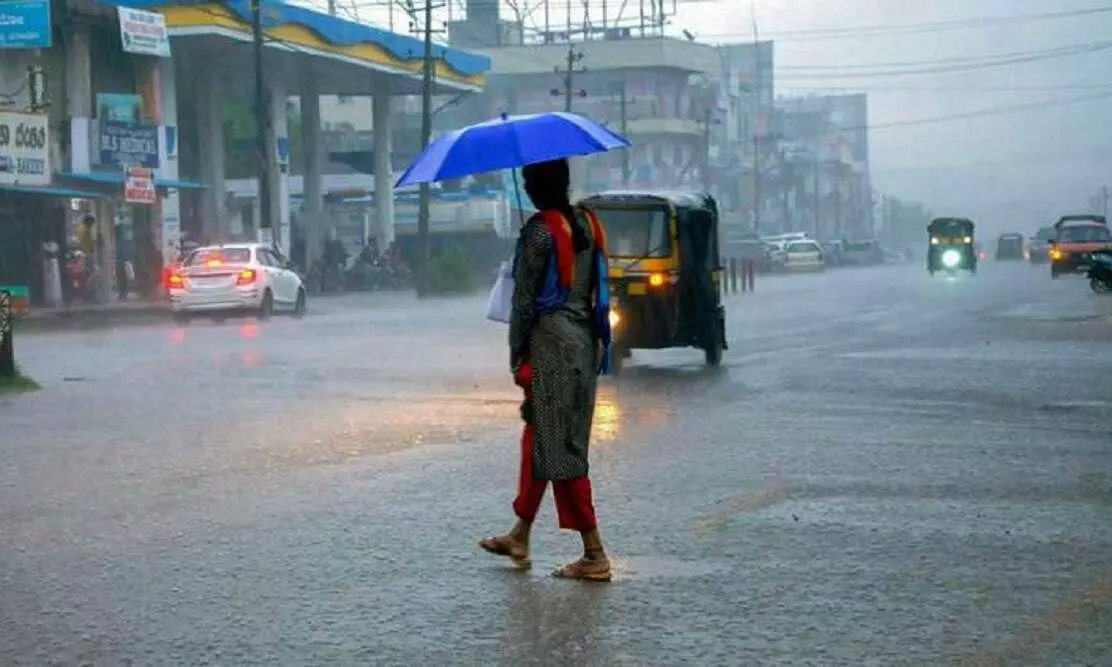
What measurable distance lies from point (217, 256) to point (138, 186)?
29.6 ft

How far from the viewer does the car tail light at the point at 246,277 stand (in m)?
35.8

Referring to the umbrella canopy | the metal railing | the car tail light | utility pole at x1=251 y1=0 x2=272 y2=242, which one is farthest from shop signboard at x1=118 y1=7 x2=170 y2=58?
the umbrella canopy

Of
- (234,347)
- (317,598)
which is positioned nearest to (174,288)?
(234,347)

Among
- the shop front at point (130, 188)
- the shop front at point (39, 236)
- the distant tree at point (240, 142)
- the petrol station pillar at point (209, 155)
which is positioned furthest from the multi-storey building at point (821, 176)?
the shop front at point (39, 236)

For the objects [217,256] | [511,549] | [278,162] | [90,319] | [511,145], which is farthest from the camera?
[278,162]

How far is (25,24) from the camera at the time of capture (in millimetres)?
41469

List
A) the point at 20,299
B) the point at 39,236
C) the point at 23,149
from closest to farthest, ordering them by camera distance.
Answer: the point at 23,149 → the point at 20,299 → the point at 39,236

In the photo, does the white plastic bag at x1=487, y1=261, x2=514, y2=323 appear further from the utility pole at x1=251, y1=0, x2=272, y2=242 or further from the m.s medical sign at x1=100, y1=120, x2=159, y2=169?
the utility pole at x1=251, y1=0, x2=272, y2=242

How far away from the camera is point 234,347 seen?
26172 mm

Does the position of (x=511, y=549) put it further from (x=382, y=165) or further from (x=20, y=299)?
(x=382, y=165)

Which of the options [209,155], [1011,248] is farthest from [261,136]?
[1011,248]

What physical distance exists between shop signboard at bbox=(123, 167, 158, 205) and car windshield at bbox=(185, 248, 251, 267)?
8.09 meters

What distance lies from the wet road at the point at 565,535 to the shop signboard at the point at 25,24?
73.8 feet

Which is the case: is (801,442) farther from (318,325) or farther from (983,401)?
(318,325)
